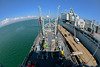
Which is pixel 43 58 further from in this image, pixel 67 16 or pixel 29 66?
pixel 67 16

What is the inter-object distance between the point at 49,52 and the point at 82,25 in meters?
25.6

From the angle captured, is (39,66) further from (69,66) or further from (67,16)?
(67,16)

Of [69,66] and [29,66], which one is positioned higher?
[69,66]

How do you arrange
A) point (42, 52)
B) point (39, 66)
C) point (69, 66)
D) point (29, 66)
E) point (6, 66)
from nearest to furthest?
point (69, 66) < point (29, 66) < point (39, 66) < point (42, 52) < point (6, 66)

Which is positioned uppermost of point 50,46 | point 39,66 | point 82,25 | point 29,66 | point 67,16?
Answer: point 67,16

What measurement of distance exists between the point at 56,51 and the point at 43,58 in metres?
4.41

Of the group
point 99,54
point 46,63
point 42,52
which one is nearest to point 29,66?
point 46,63

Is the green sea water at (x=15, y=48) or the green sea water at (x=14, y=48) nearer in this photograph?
the green sea water at (x=15, y=48)

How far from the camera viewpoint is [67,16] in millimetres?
49344

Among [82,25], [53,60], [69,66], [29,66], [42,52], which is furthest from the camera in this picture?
[82,25]

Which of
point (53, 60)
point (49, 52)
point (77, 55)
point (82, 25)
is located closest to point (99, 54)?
point (77, 55)

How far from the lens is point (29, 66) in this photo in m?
11.0

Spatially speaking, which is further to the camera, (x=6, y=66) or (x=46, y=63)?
(x=6, y=66)

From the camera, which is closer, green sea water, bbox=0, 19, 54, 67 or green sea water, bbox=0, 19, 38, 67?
green sea water, bbox=0, 19, 54, 67
